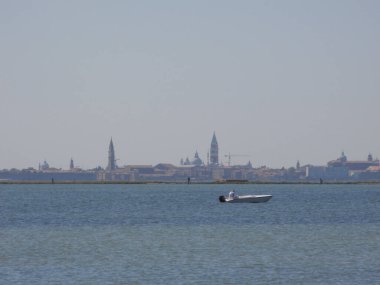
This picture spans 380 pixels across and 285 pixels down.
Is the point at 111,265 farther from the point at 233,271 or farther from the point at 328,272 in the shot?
the point at 328,272

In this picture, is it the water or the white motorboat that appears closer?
the water

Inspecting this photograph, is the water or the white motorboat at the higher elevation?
the white motorboat

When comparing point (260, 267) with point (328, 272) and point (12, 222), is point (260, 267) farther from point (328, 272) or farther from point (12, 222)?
point (12, 222)

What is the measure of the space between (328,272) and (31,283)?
1640 cm

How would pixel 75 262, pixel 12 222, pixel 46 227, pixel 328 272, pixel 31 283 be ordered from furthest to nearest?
pixel 12 222 → pixel 46 227 → pixel 75 262 → pixel 328 272 → pixel 31 283

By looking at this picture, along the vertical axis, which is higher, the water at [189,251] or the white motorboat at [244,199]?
the white motorboat at [244,199]

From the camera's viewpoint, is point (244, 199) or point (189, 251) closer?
point (189, 251)

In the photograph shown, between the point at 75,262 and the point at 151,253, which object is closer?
the point at 75,262

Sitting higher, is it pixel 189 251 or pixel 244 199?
pixel 244 199

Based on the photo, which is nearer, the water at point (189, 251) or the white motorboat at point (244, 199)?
the water at point (189, 251)

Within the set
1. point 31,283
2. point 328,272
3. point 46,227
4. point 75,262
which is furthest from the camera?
point 46,227

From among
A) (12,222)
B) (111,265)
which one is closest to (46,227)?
(12,222)

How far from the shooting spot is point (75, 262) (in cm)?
5400

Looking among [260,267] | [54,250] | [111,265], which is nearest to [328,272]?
[260,267]
